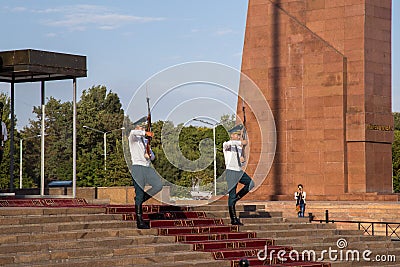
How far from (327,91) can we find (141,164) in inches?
689

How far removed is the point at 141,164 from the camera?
592 inches

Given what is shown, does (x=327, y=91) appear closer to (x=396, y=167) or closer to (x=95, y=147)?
(x=396, y=167)

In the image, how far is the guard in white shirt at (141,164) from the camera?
14992 millimetres

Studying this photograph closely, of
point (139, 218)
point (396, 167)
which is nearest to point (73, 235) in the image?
point (139, 218)

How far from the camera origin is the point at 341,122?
102 ft

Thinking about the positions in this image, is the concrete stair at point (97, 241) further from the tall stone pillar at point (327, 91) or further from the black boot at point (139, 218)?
the tall stone pillar at point (327, 91)

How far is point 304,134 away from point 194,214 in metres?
15.1

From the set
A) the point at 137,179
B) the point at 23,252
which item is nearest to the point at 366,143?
the point at 137,179

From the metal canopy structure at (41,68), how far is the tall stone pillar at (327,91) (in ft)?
43.0

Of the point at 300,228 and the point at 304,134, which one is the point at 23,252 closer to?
the point at 300,228

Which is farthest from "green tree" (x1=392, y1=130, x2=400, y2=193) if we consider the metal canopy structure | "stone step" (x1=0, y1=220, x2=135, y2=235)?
"stone step" (x1=0, y1=220, x2=135, y2=235)

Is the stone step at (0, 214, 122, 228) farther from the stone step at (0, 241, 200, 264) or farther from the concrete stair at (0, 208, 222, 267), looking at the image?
the stone step at (0, 241, 200, 264)

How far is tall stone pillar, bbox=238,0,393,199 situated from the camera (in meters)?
30.9

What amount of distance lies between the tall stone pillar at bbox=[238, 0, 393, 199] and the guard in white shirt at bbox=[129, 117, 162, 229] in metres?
16.9
